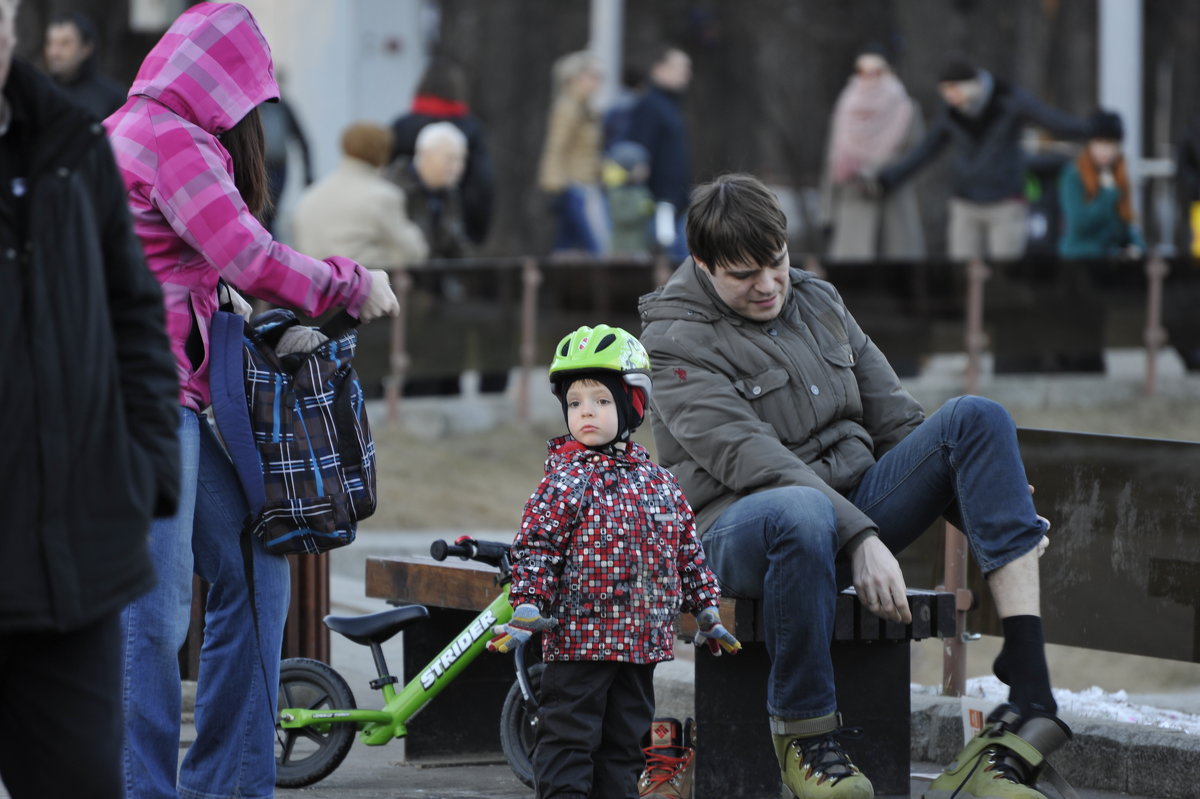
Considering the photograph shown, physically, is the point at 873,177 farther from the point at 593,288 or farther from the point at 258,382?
the point at 258,382

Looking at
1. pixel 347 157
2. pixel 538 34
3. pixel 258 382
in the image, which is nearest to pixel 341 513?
pixel 258 382

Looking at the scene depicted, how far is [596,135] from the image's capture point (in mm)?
16125

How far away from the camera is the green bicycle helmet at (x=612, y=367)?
4945 mm

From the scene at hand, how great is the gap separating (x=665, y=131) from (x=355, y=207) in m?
4.72

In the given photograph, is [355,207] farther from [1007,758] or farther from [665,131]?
[1007,758]

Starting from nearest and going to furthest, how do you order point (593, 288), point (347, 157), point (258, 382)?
1. point (258, 382)
2. point (347, 157)
3. point (593, 288)

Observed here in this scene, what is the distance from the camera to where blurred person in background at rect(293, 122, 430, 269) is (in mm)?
12156

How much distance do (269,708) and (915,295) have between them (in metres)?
9.99

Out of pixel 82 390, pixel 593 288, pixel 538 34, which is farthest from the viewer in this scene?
pixel 538 34

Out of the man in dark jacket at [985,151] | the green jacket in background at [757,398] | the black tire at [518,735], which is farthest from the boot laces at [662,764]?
the man in dark jacket at [985,151]

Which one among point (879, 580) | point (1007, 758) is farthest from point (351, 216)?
point (1007, 758)

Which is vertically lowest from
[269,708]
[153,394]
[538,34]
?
[269,708]

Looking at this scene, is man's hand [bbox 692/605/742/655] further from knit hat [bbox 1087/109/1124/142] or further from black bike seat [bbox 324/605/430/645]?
knit hat [bbox 1087/109/1124/142]

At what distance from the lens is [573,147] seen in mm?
16078
